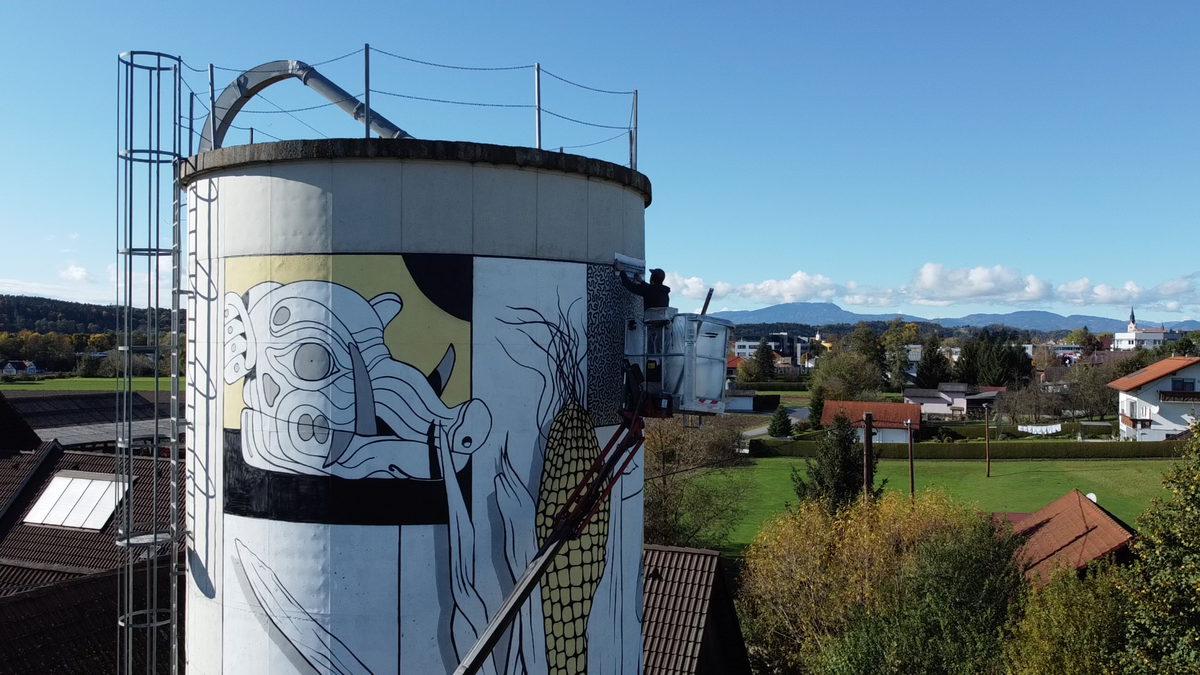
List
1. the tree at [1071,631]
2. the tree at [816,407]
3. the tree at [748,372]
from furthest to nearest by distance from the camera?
the tree at [748,372] → the tree at [816,407] → the tree at [1071,631]

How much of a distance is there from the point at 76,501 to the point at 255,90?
1327 centimetres

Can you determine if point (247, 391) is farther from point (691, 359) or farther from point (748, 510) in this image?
point (748, 510)

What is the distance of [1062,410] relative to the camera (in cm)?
7831

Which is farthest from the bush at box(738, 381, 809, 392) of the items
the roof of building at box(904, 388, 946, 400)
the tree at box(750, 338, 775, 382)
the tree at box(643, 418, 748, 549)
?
the tree at box(643, 418, 748, 549)

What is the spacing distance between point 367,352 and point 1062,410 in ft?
274

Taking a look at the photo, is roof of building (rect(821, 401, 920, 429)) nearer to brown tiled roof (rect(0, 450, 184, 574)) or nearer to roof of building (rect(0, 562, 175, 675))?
brown tiled roof (rect(0, 450, 184, 574))

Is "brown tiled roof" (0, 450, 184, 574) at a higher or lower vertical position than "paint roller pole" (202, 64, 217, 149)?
lower

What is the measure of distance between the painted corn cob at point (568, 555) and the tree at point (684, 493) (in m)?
24.9

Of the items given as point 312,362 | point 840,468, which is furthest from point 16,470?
point 840,468

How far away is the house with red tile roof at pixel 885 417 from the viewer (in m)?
65.4

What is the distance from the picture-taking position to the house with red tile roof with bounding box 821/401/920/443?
65438 millimetres

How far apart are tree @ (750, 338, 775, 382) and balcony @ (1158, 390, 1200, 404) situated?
56.2 metres

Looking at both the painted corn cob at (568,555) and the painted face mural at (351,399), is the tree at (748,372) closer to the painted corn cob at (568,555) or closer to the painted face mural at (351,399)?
the painted corn cob at (568,555)

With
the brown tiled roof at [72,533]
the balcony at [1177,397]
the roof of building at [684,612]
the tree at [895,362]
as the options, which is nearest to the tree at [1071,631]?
the roof of building at [684,612]
